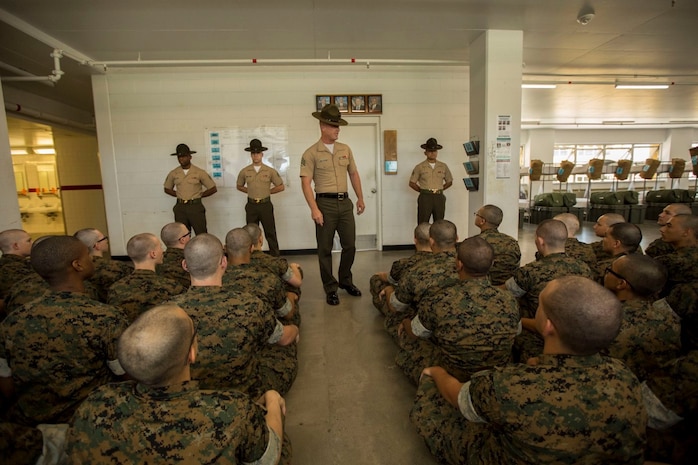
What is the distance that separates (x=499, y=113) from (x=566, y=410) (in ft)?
13.3

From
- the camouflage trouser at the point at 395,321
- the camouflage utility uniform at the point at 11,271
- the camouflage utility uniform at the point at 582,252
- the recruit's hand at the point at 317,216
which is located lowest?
the camouflage trouser at the point at 395,321

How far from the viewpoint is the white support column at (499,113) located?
425cm

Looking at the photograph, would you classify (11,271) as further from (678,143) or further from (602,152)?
(678,143)

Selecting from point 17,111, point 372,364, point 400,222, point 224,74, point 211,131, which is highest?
point 224,74

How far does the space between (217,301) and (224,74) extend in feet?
15.8

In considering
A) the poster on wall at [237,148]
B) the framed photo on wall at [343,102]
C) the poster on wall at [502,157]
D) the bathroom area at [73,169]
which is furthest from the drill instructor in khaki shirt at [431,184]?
the bathroom area at [73,169]

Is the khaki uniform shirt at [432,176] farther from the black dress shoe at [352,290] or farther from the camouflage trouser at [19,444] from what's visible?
the camouflage trouser at [19,444]

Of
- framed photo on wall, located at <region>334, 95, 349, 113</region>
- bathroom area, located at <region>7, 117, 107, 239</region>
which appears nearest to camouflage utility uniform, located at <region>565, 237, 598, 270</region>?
framed photo on wall, located at <region>334, 95, 349, 113</region>

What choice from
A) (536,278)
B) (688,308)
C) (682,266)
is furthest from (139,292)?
(682,266)

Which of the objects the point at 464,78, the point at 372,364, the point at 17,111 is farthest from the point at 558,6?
the point at 17,111

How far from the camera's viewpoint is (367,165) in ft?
18.4

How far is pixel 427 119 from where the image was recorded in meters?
5.52

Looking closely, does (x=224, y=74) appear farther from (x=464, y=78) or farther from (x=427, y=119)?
(x=464, y=78)

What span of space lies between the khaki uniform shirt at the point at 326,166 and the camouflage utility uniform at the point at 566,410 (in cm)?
253
